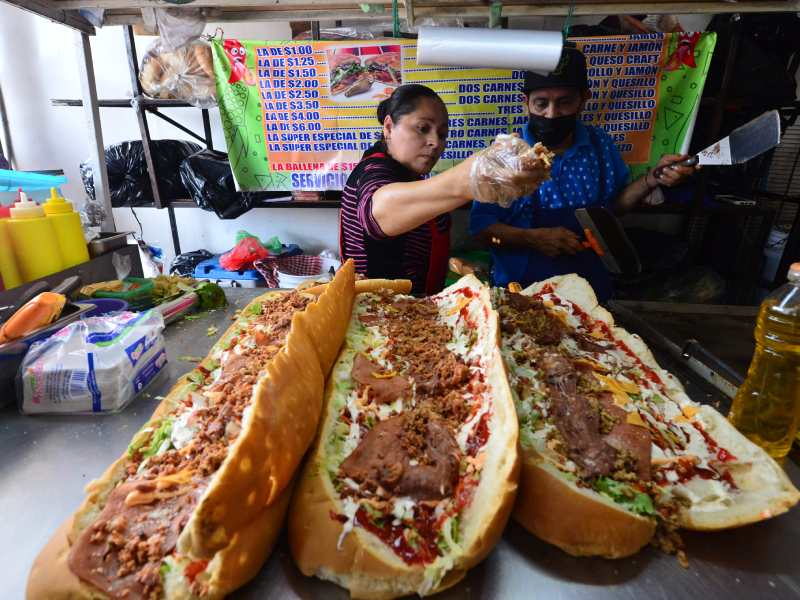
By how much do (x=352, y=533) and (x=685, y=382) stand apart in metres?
1.94

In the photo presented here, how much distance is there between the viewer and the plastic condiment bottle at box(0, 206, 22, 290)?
2398 mm

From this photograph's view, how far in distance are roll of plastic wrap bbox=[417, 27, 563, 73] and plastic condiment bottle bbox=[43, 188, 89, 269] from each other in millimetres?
2423

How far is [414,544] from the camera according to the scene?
3.97 feet

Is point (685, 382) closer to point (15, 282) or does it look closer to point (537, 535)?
point (537, 535)

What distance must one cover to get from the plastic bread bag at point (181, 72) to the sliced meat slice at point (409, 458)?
15.6 feet

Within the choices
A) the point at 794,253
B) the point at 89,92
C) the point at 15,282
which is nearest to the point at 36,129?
the point at 89,92

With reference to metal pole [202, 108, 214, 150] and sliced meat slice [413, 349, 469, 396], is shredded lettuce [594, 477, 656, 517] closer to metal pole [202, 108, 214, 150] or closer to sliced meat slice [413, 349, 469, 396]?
sliced meat slice [413, 349, 469, 396]

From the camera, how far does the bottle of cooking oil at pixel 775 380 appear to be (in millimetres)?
1562

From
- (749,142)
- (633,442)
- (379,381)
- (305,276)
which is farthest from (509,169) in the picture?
(305,276)

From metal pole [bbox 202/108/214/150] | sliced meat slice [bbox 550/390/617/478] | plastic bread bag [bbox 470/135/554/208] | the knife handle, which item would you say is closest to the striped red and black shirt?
plastic bread bag [bbox 470/135/554/208]

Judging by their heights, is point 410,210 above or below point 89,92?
below

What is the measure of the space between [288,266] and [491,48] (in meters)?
4.02

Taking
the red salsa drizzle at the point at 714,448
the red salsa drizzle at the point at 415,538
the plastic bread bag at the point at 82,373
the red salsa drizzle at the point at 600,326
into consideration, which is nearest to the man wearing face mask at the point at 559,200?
the red salsa drizzle at the point at 600,326

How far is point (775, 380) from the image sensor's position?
1642 mm
